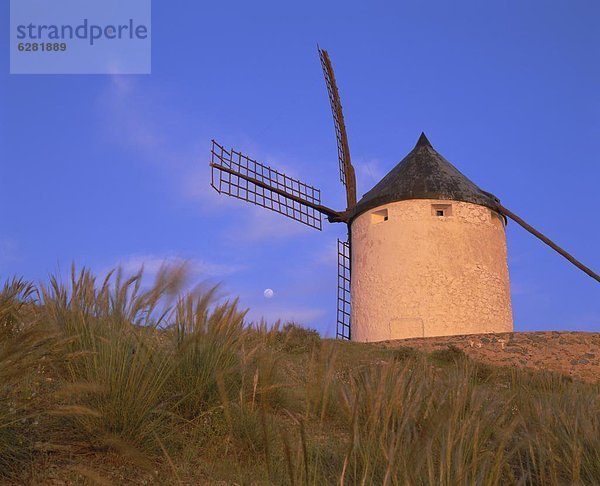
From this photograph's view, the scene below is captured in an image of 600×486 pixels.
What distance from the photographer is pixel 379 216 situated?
17.6 metres

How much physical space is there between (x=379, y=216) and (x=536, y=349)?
5.99 m

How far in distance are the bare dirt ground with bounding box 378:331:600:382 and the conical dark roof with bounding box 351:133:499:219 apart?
4480 mm

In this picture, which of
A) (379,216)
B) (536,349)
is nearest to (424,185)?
(379,216)

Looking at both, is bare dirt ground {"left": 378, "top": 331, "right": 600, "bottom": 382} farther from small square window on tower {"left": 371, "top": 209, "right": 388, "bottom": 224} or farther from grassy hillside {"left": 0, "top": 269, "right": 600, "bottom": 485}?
grassy hillside {"left": 0, "top": 269, "right": 600, "bottom": 485}

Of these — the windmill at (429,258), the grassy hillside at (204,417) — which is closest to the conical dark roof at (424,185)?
the windmill at (429,258)

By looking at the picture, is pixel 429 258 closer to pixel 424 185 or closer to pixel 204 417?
pixel 424 185

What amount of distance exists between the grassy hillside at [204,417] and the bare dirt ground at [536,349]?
8767 millimetres

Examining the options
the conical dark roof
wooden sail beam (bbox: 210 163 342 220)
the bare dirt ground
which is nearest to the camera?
the bare dirt ground

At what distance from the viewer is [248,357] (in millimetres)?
4078

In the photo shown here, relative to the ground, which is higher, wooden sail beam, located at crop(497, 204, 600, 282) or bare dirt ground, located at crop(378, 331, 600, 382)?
wooden sail beam, located at crop(497, 204, 600, 282)

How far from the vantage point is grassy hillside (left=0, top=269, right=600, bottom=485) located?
9.73 feet

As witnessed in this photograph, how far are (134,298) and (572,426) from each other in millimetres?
2904

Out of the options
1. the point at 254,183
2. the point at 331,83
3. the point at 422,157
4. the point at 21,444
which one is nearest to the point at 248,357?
the point at 21,444

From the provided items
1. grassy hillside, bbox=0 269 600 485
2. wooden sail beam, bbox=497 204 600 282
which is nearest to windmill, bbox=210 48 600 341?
wooden sail beam, bbox=497 204 600 282
